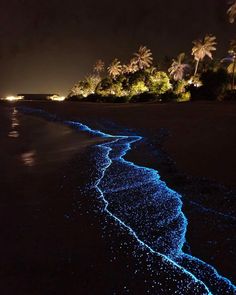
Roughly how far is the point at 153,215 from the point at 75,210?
103 centimetres

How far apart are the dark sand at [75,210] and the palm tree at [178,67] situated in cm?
5391

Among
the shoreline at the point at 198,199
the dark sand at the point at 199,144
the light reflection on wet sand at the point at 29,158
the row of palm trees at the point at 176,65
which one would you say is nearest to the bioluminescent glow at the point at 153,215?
the shoreline at the point at 198,199

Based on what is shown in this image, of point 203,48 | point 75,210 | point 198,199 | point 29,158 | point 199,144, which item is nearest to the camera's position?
point 75,210

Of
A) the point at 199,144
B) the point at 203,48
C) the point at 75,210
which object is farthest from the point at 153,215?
the point at 203,48

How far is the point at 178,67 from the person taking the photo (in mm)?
65438

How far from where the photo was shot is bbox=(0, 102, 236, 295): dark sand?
3881mm

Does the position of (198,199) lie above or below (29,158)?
above

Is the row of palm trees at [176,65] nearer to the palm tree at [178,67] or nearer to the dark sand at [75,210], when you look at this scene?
the palm tree at [178,67]

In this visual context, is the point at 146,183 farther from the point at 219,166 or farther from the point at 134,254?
the point at 134,254

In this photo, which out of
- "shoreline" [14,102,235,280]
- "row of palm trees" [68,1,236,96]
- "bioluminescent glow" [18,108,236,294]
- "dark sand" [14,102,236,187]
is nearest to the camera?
"bioluminescent glow" [18,108,236,294]

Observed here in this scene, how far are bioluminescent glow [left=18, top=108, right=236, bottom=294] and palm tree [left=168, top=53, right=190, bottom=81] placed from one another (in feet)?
189

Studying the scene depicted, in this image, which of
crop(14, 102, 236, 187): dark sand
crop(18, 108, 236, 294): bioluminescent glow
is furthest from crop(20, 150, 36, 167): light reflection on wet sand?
crop(14, 102, 236, 187): dark sand

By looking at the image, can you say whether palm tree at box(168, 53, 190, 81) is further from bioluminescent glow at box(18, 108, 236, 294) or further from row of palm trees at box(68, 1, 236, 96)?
bioluminescent glow at box(18, 108, 236, 294)

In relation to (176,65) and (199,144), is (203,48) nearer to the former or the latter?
(176,65)
